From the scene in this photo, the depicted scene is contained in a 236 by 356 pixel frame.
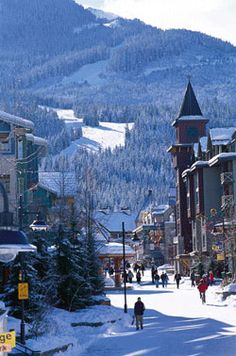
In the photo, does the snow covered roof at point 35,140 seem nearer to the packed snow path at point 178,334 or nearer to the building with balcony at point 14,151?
the building with balcony at point 14,151

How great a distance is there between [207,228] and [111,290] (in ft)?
69.0

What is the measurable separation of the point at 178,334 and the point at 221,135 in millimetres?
56366

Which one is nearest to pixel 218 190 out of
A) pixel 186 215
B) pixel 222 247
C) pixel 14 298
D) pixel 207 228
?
pixel 207 228

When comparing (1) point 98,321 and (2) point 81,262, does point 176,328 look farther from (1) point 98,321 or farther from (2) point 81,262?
(2) point 81,262

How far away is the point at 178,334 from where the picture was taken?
34594 mm

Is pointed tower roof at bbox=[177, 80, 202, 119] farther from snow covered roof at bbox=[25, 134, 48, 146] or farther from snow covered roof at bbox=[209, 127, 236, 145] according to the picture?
snow covered roof at bbox=[25, 134, 48, 146]

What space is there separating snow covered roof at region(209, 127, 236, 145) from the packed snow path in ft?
122

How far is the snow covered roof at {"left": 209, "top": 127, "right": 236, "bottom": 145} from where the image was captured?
288 ft

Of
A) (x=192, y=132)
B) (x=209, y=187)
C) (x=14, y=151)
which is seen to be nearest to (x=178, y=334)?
(x=14, y=151)

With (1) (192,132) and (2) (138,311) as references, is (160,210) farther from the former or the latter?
(2) (138,311)

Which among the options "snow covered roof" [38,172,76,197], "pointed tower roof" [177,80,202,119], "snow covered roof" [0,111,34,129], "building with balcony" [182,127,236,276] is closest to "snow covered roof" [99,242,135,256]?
"snow covered roof" [38,172,76,197]

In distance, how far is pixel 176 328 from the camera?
37125 millimetres

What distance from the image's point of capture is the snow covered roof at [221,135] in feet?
288

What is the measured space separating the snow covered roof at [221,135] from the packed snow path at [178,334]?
37.2 meters
